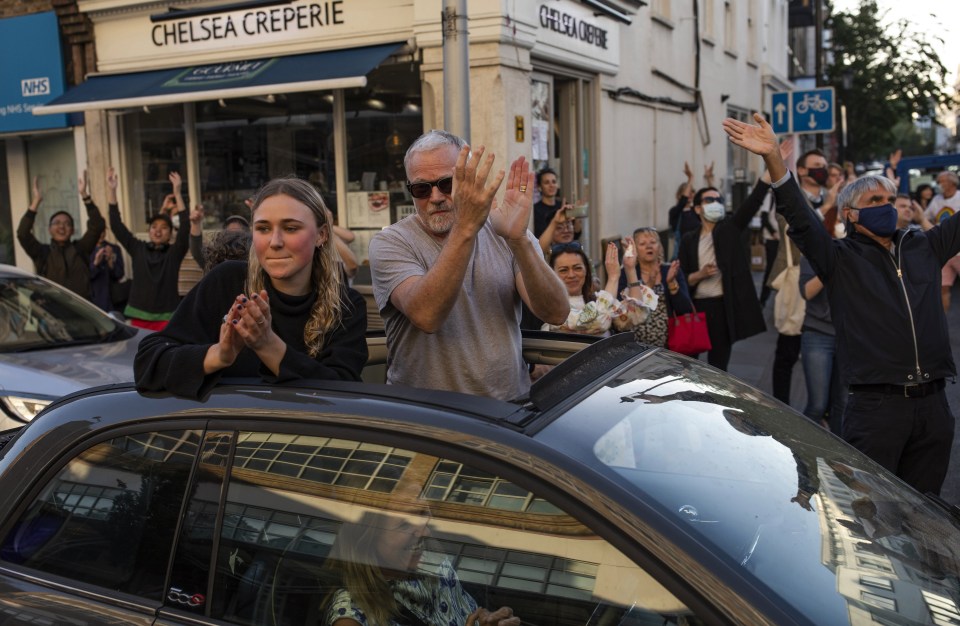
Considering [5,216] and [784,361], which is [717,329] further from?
[5,216]

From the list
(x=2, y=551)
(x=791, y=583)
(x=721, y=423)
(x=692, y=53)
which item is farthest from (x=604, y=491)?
(x=692, y=53)

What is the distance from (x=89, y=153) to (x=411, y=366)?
34.1 ft

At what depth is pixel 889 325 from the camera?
4082 mm

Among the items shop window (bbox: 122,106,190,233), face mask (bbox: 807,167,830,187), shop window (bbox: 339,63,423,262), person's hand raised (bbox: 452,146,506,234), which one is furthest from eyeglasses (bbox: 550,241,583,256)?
shop window (bbox: 122,106,190,233)

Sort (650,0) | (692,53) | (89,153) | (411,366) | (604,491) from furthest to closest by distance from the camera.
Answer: (692,53) < (650,0) < (89,153) < (411,366) < (604,491)

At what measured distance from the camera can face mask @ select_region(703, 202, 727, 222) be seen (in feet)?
24.3

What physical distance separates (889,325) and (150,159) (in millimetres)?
10195

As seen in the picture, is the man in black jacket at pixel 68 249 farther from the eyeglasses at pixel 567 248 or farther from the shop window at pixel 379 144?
the eyeglasses at pixel 567 248

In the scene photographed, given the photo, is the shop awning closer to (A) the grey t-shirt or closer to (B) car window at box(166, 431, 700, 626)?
(A) the grey t-shirt

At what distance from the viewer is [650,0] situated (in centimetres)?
1466

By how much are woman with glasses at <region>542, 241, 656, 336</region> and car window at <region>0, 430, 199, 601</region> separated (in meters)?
3.00

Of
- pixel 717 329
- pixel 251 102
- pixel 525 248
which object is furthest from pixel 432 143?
pixel 251 102

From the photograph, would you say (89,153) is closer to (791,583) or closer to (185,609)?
(185,609)

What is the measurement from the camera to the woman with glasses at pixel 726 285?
7.11m
